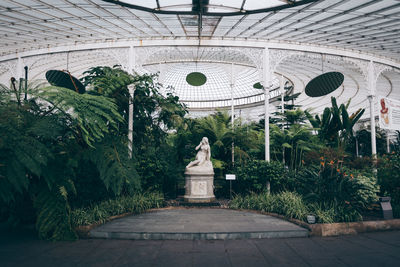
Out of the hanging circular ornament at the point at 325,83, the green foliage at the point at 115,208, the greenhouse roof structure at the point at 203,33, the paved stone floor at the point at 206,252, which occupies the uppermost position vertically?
the greenhouse roof structure at the point at 203,33

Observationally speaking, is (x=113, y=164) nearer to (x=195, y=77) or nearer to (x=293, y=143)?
(x=293, y=143)

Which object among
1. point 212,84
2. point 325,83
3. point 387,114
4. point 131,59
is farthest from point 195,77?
point 212,84

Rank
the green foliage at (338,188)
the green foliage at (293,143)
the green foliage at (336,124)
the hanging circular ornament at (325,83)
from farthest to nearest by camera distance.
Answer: the hanging circular ornament at (325,83) → the green foliage at (293,143) → the green foliage at (336,124) → the green foliage at (338,188)

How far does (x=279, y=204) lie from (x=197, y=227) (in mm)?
2257

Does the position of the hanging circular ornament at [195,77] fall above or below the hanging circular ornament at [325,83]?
above

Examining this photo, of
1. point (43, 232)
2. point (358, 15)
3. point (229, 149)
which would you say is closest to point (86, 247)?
point (43, 232)

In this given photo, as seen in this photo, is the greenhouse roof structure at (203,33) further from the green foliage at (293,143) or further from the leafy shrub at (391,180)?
the leafy shrub at (391,180)

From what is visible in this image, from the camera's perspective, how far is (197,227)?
451cm

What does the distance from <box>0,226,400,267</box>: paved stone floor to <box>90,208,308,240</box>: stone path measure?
14 centimetres

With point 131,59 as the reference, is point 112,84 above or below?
below

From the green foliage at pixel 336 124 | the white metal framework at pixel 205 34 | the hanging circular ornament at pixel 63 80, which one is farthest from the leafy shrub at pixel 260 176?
the hanging circular ornament at pixel 63 80

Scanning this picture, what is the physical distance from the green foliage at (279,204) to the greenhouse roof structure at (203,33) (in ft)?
13.8

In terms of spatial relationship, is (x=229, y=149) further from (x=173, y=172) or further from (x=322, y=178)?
(x=322, y=178)

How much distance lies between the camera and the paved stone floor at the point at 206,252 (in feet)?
10.3
